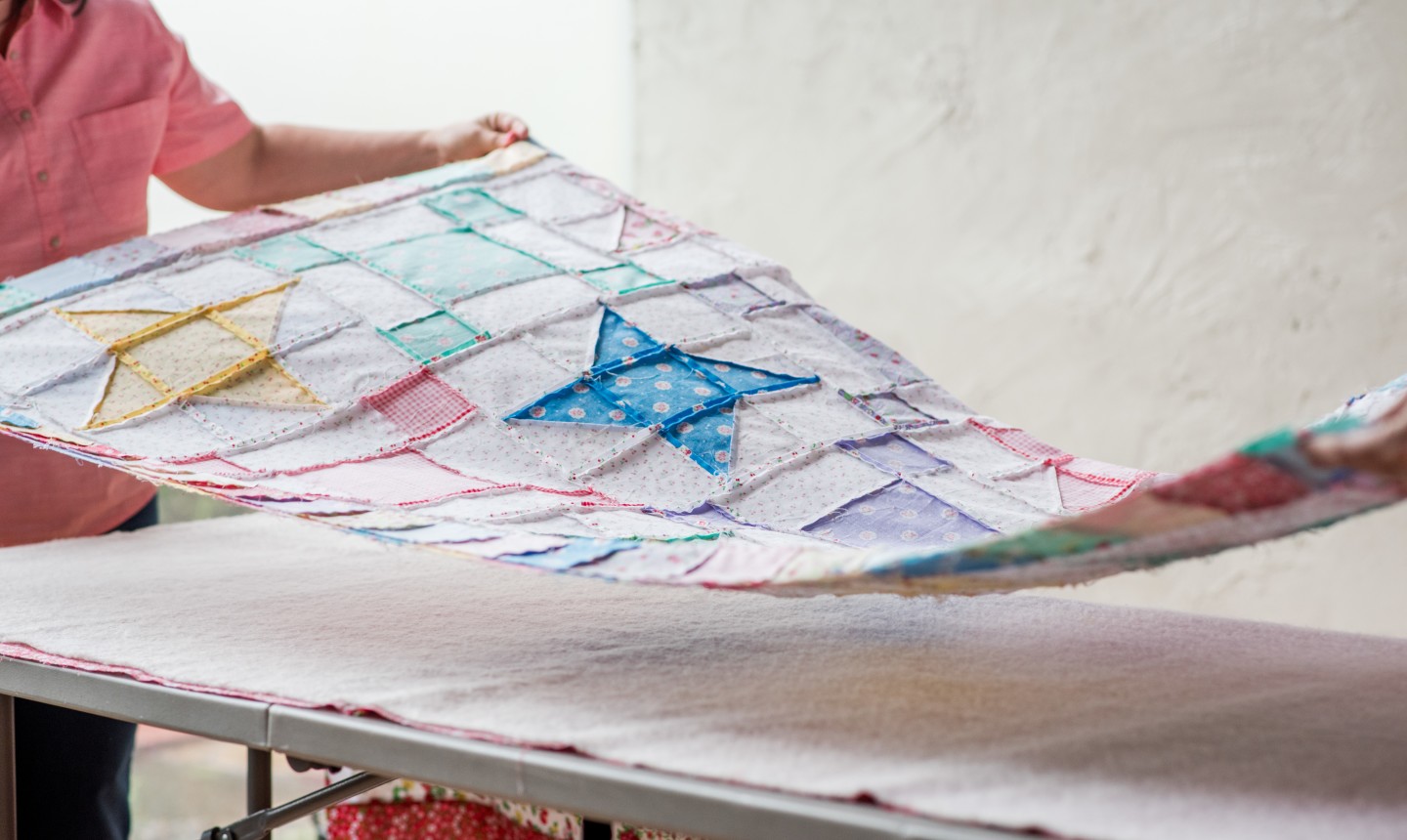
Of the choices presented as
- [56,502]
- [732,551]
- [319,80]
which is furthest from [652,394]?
[319,80]

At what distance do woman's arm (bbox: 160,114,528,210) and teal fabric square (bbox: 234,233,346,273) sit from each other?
8.7 inches

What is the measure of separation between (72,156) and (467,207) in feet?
1.19

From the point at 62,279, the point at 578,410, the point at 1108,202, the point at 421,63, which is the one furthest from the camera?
the point at 421,63

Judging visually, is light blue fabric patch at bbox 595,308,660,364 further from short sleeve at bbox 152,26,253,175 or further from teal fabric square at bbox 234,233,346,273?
short sleeve at bbox 152,26,253,175

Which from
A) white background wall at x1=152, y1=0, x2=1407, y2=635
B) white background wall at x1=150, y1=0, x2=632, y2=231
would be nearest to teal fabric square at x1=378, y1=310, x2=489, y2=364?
white background wall at x1=152, y1=0, x2=1407, y2=635

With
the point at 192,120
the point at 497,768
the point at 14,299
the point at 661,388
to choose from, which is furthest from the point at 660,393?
the point at 192,120

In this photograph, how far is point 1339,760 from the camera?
1.86ft

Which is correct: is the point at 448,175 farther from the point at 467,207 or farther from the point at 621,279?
the point at 621,279

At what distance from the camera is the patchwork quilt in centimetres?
85

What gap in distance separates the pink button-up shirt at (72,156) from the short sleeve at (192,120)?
0.02m

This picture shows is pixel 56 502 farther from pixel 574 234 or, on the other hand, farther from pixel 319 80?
pixel 319 80

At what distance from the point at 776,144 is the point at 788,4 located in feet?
0.86

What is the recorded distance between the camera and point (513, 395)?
3.30 feet

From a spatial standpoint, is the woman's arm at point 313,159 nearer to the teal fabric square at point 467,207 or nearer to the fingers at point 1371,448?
the teal fabric square at point 467,207
